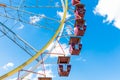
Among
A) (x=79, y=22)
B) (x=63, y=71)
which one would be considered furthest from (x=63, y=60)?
(x=79, y=22)

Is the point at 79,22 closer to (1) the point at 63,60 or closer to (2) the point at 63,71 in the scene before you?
(1) the point at 63,60

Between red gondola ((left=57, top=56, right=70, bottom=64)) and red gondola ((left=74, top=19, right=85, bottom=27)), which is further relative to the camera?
red gondola ((left=74, top=19, right=85, bottom=27))

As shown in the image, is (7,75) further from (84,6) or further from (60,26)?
(84,6)

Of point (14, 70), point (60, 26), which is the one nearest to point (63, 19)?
point (60, 26)

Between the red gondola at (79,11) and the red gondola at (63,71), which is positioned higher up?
the red gondola at (79,11)

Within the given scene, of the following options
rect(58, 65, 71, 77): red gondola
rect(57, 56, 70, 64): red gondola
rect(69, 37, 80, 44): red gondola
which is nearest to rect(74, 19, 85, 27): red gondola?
rect(69, 37, 80, 44): red gondola

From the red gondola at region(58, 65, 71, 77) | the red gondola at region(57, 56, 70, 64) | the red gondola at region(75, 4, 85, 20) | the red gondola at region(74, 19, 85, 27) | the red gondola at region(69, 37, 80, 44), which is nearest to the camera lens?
the red gondola at region(58, 65, 71, 77)

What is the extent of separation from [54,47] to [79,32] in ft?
8.80

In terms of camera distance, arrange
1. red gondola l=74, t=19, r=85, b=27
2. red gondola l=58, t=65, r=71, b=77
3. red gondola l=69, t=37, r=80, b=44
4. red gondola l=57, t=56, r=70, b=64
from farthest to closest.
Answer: red gondola l=74, t=19, r=85, b=27 < red gondola l=69, t=37, r=80, b=44 < red gondola l=57, t=56, r=70, b=64 < red gondola l=58, t=65, r=71, b=77

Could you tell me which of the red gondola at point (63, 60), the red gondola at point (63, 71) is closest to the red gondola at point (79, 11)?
the red gondola at point (63, 60)

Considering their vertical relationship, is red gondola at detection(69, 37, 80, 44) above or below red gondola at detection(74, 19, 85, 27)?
below

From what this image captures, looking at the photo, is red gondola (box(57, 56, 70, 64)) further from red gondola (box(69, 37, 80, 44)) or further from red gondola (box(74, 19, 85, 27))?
red gondola (box(74, 19, 85, 27))

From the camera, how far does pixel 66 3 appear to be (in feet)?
78.2

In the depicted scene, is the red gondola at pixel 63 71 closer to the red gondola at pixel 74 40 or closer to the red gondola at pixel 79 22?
the red gondola at pixel 74 40
